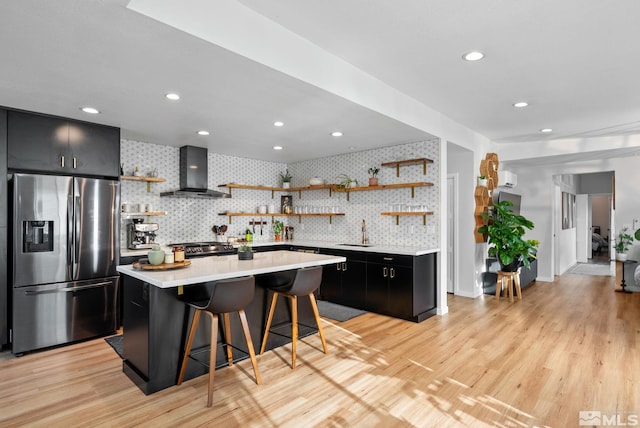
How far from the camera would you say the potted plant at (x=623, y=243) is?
6.32 metres

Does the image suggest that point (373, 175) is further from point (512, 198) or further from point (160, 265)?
point (160, 265)

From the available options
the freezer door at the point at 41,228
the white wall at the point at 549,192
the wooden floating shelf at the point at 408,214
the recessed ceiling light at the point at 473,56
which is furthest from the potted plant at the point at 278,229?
the white wall at the point at 549,192

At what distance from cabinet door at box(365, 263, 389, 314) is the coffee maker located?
9.52 ft

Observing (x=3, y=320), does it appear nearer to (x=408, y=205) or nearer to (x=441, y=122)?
(x=408, y=205)

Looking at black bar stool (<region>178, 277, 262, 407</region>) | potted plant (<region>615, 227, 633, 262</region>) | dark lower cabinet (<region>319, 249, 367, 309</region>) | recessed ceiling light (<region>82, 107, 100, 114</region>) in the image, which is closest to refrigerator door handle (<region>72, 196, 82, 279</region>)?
recessed ceiling light (<region>82, 107, 100, 114</region>)

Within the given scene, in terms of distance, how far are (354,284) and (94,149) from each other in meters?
3.53

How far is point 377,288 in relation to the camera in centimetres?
468

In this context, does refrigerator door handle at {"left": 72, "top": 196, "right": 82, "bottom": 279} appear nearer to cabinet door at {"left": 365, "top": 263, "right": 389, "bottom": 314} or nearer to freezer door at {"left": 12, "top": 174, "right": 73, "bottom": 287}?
freezer door at {"left": 12, "top": 174, "right": 73, "bottom": 287}

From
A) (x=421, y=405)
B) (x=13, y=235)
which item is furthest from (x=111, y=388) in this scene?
(x=421, y=405)

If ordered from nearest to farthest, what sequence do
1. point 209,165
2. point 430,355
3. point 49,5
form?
point 49,5
point 430,355
point 209,165

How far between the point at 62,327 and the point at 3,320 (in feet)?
1.57

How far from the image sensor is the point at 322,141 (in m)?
4.96

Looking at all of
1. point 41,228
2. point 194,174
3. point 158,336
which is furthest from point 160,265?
point 194,174

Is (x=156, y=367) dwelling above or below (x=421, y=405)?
above
